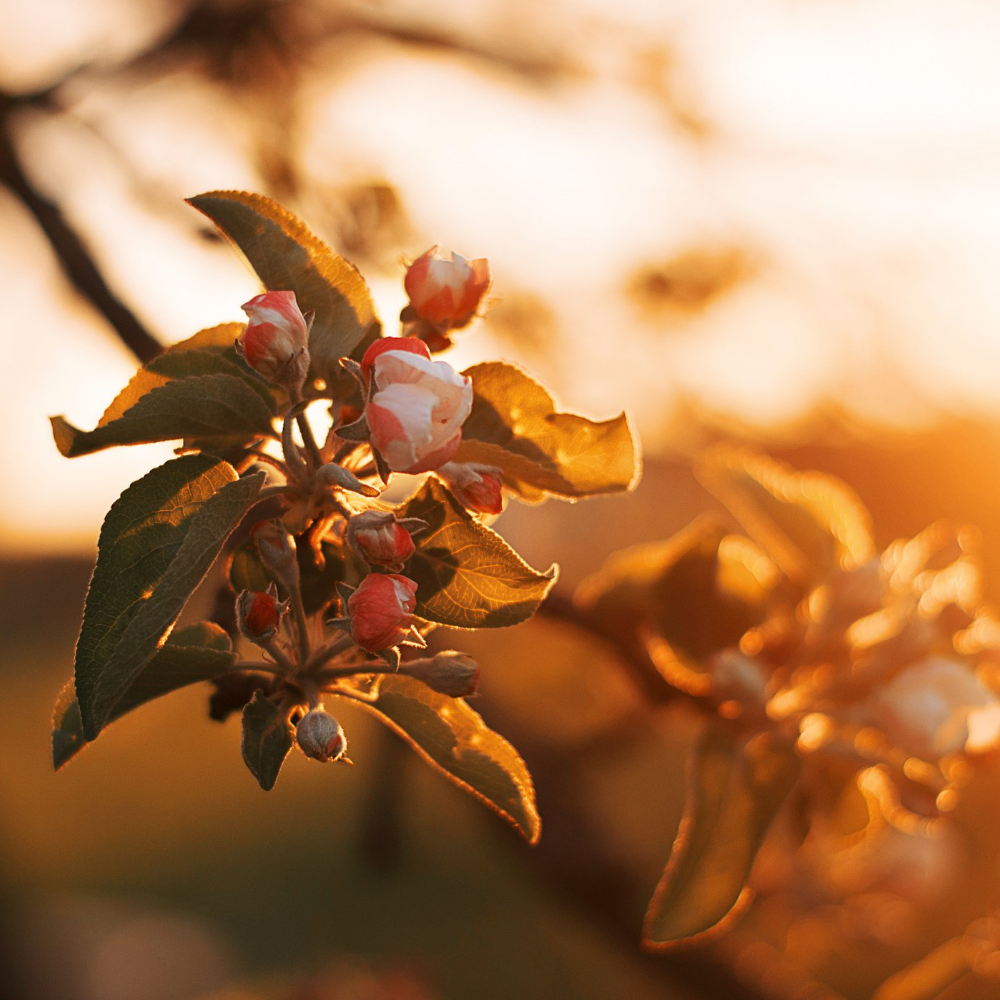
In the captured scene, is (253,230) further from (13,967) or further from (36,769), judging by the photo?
(36,769)

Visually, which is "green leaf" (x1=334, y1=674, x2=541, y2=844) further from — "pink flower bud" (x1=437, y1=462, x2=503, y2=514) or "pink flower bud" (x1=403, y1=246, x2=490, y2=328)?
"pink flower bud" (x1=403, y1=246, x2=490, y2=328)

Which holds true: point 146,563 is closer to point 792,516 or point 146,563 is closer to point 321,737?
point 321,737

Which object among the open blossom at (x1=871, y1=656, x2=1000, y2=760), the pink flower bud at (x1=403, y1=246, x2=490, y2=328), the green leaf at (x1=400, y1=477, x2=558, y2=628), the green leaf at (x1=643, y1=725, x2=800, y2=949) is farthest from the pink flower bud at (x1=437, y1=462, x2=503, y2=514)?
the open blossom at (x1=871, y1=656, x2=1000, y2=760)

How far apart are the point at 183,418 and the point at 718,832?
624 mm

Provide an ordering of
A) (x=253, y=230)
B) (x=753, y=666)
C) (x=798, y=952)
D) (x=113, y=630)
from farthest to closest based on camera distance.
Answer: (x=798, y=952) → (x=753, y=666) → (x=253, y=230) → (x=113, y=630)

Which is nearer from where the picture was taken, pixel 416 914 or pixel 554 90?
pixel 554 90

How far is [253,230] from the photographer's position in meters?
0.54

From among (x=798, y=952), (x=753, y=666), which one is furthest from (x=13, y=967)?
(x=753, y=666)

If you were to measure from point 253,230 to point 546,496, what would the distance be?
245 millimetres

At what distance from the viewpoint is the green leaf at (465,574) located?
0.50 meters

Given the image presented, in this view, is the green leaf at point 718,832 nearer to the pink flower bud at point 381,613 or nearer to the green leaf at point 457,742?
the green leaf at point 457,742

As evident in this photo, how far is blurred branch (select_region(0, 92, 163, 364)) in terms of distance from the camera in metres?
1.00

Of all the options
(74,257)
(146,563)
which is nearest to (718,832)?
(146,563)

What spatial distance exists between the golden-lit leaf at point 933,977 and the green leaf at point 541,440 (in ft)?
3.79
